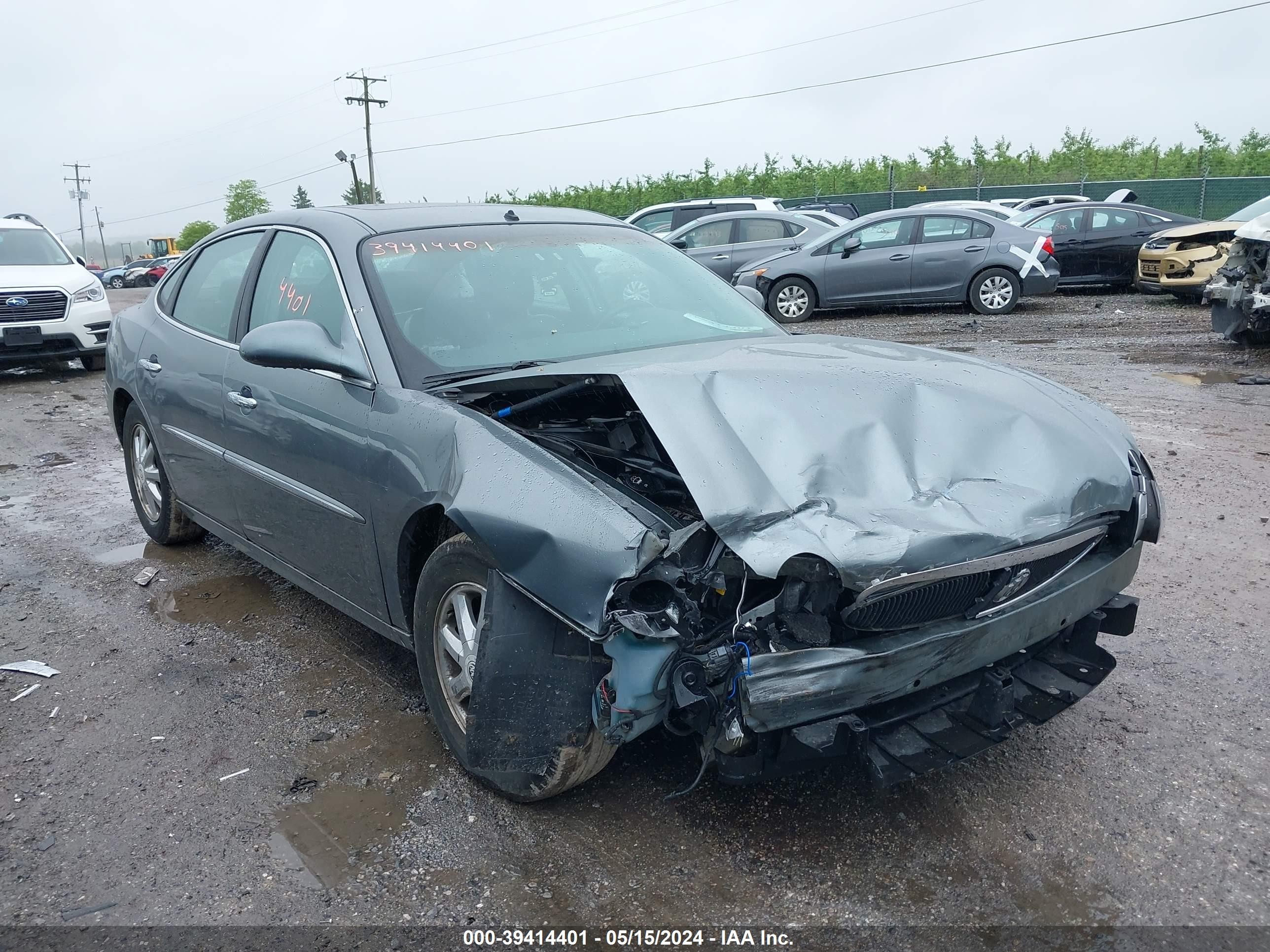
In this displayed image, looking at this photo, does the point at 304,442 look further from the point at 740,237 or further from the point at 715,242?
the point at 740,237

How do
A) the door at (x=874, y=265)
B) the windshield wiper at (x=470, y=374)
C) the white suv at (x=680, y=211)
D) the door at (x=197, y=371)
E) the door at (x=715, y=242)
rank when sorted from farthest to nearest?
the white suv at (x=680, y=211) → the door at (x=715, y=242) → the door at (x=874, y=265) → the door at (x=197, y=371) → the windshield wiper at (x=470, y=374)

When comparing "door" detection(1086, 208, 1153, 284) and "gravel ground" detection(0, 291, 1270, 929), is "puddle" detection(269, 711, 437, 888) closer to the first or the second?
"gravel ground" detection(0, 291, 1270, 929)

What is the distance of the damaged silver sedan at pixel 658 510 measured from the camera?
233 centimetres

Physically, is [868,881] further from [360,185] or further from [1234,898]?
[360,185]

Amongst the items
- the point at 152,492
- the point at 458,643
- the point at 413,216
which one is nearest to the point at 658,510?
the point at 458,643

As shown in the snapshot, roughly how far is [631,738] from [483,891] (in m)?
0.54

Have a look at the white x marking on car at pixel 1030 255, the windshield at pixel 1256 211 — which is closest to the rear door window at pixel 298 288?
the windshield at pixel 1256 211

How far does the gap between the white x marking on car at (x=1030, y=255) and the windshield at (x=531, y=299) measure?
10.6m

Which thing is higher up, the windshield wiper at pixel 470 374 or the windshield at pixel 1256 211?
the windshield at pixel 1256 211

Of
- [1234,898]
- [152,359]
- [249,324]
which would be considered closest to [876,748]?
[1234,898]

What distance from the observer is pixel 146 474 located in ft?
17.0

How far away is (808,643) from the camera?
7.64 ft

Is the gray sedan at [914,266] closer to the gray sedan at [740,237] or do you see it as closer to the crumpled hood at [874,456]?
the gray sedan at [740,237]

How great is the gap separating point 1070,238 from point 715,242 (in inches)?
225
